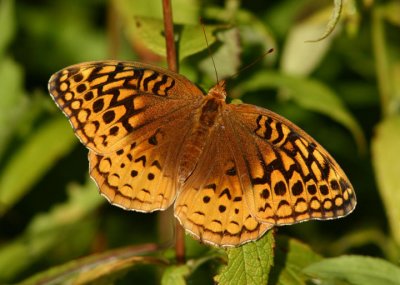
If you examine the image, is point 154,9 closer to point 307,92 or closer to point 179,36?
point 307,92

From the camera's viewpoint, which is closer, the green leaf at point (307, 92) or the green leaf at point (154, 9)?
the green leaf at point (307, 92)

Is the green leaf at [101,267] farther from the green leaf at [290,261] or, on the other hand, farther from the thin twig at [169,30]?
the thin twig at [169,30]

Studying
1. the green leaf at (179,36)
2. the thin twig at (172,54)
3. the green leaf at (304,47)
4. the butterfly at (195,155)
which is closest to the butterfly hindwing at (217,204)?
the butterfly at (195,155)

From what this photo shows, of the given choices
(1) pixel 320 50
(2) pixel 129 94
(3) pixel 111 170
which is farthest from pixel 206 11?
(3) pixel 111 170

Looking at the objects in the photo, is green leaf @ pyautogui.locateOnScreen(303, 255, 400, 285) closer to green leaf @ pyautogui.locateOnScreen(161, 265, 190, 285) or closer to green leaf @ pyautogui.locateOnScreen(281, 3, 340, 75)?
green leaf @ pyautogui.locateOnScreen(161, 265, 190, 285)

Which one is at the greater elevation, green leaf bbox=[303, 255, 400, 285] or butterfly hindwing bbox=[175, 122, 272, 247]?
butterfly hindwing bbox=[175, 122, 272, 247]

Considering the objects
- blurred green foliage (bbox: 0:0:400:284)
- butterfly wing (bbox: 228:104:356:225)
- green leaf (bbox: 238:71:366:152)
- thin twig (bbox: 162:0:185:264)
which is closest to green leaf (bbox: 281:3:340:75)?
blurred green foliage (bbox: 0:0:400:284)
